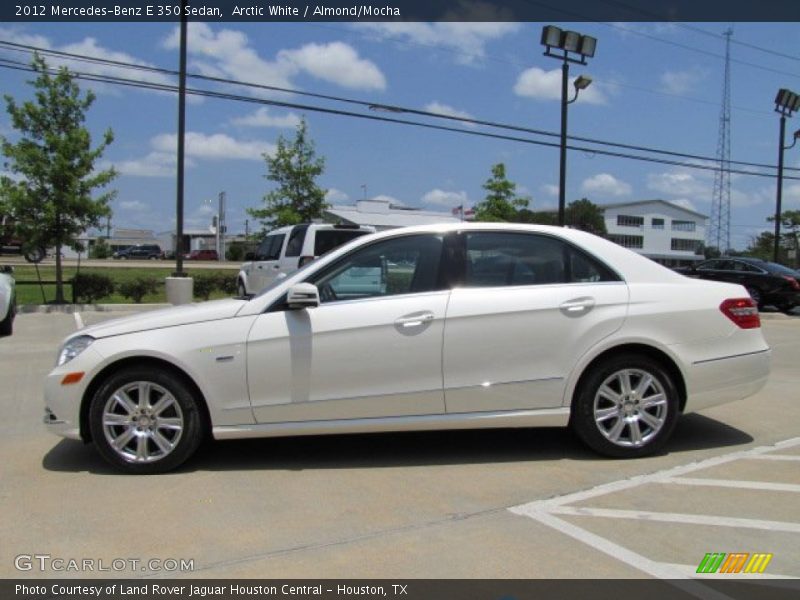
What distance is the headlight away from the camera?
4.73 meters

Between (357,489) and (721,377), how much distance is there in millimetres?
2796

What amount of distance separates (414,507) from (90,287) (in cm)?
1589

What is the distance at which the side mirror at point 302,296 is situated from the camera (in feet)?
15.1

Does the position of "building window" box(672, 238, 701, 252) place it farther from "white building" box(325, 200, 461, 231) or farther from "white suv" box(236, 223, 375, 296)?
"white suv" box(236, 223, 375, 296)

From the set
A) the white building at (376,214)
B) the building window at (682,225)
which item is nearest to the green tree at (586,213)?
the building window at (682,225)

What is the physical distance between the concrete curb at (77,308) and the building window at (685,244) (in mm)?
115321

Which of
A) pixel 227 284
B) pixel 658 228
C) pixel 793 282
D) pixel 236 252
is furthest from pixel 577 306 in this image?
pixel 658 228

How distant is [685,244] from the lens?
121 metres

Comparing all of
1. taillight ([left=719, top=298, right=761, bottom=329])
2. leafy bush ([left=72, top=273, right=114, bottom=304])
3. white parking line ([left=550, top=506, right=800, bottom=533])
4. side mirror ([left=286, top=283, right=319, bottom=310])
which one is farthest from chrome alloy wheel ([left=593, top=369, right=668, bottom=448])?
leafy bush ([left=72, top=273, right=114, bottom=304])

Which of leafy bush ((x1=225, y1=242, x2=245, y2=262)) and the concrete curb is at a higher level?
leafy bush ((x1=225, y1=242, x2=245, y2=262))

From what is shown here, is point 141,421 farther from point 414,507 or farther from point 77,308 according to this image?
point 77,308

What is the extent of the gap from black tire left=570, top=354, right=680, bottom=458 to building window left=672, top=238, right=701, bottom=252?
12297 centimetres

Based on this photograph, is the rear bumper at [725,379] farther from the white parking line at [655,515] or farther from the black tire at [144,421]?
the black tire at [144,421]
